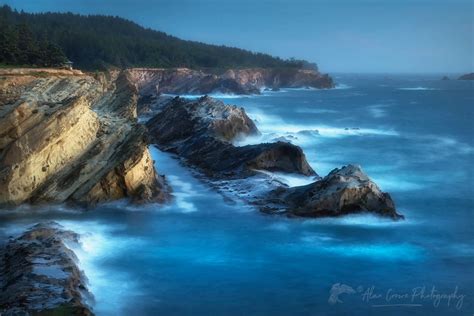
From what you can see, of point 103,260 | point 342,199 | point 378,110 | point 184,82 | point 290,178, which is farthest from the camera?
point 184,82

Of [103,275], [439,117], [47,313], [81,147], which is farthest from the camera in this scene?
[439,117]

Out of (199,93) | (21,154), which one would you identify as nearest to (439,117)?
(199,93)

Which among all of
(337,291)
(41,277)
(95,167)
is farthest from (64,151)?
(337,291)

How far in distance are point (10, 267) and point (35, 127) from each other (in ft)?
34.5

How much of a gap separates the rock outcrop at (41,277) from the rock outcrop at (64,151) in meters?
5.97

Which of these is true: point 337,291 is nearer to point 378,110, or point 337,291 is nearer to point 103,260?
point 103,260

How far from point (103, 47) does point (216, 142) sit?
70191 millimetres

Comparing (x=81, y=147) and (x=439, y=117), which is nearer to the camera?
(x=81, y=147)

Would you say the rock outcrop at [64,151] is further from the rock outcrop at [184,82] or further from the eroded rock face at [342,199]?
the rock outcrop at [184,82]

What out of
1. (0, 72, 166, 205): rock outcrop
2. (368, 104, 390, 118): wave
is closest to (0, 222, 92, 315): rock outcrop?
(0, 72, 166, 205): rock outcrop

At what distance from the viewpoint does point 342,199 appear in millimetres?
24750

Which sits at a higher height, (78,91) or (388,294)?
(78,91)

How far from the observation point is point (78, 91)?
3023cm

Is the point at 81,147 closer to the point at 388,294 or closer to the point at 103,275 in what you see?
the point at 103,275
